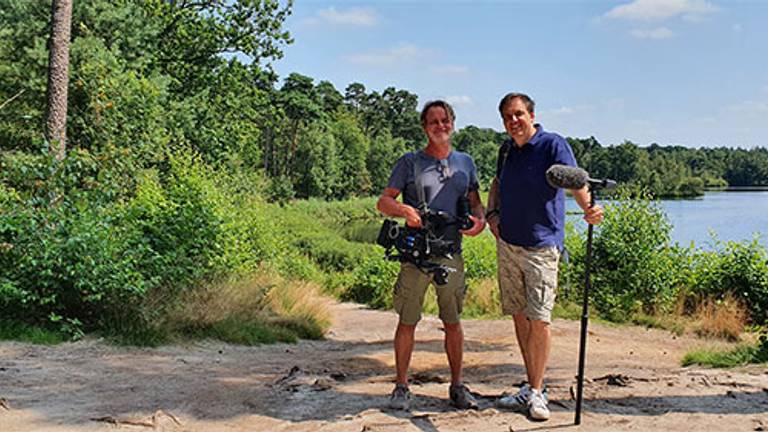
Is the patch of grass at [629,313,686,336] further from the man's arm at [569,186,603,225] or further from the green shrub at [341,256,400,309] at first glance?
the man's arm at [569,186,603,225]

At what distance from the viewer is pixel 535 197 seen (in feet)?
13.1

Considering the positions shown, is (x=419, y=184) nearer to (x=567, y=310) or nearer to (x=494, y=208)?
(x=494, y=208)

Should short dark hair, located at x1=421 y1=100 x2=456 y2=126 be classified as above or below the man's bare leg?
above

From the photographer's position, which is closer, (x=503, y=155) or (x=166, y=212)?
(x=503, y=155)

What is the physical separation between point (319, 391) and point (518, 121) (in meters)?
2.48

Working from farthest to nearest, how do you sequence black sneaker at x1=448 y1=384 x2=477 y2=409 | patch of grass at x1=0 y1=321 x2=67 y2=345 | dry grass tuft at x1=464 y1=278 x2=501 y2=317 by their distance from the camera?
dry grass tuft at x1=464 y1=278 x2=501 y2=317 → patch of grass at x1=0 y1=321 x2=67 y2=345 → black sneaker at x1=448 y1=384 x2=477 y2=409

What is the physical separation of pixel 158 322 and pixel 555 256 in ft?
15.2

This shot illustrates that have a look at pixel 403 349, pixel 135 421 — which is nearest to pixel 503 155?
pixel 403 349

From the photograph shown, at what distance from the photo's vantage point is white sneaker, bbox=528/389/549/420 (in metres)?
3.87

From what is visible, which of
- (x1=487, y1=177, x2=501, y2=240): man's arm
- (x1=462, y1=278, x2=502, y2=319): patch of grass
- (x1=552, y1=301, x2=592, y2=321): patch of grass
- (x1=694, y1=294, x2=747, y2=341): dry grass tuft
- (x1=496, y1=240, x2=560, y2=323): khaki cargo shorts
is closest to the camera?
(x1=496, y1=240, x2=560, y2=323): khaki cargo shorts

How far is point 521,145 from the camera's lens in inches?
163

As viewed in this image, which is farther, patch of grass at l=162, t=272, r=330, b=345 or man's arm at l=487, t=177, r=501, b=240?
patch of grass at l=162, t=272, r=330, b=345

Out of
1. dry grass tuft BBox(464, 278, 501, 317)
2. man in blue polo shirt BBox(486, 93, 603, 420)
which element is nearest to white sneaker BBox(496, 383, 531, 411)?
man in blue polo shirt BBox(486, 93, 603, 420)

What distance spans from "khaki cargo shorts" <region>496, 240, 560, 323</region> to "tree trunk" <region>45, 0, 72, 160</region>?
27.4 feet
